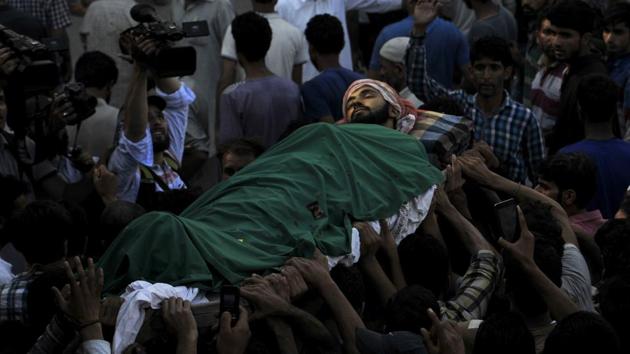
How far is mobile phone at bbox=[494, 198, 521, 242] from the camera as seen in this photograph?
6180mm

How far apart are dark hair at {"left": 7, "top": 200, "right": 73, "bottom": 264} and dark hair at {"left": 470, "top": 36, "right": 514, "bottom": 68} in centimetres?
311

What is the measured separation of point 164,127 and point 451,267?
6.09 ft

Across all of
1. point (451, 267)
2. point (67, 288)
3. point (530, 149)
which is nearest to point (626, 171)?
point (530, 149)

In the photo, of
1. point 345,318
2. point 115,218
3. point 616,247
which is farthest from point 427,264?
point 115,218

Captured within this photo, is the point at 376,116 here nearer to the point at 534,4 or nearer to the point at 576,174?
the point at 576,174

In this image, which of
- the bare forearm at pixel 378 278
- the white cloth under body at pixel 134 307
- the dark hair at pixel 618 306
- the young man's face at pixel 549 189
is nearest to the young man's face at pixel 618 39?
the young man's face at pixel 549 189

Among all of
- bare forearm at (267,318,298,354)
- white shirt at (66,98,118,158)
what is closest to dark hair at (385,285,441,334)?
bare forearm at (267,318,298,354)

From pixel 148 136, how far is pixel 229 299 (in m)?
2.08

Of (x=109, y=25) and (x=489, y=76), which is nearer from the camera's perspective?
(x=489, y=76)

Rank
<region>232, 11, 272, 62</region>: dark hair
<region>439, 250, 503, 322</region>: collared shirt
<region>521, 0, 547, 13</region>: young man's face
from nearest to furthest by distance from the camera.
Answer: <region>439, 250, 503, 322</region>: collared shirt, <region>232, 11, 272, 62</region>: dark hair, <region>521, 0, 547, 13</region>: young man's face

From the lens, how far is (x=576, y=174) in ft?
23.5

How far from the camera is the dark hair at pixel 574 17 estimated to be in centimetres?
904

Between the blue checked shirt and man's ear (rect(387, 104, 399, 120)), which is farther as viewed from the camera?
the blue checked shirt

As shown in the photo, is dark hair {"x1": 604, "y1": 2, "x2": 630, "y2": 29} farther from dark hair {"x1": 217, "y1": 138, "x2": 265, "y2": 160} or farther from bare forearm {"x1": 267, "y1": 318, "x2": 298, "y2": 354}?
bare forearm {"x1": 267, "y1": 318, "x2": 298, "y2": 354}
